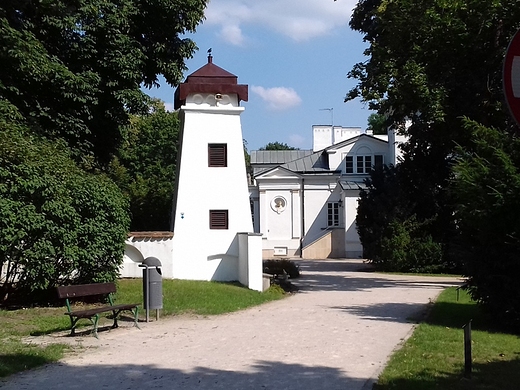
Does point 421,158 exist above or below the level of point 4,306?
above

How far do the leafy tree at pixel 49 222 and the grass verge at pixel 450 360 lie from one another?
23.2 feet

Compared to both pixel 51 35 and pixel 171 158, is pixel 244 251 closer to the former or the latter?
pixel 51 35

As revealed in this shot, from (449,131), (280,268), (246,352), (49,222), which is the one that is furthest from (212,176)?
(246,352)

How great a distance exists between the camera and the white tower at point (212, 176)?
2266cm

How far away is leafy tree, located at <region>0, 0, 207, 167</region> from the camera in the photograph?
1791 centimetres

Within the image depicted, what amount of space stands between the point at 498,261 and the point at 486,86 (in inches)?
383

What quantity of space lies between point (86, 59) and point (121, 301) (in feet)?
24.1

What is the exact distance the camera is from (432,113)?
69.5 ft

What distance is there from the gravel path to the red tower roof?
26.9 ft

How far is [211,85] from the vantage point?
22.8 m

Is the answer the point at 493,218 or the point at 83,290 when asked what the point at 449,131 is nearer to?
the point at 493,218

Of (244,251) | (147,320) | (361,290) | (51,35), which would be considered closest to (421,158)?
(361,290)

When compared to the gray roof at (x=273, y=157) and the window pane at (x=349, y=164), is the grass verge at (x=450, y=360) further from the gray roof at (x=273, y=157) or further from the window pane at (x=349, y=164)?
the gray roof at (x=273, y=157)

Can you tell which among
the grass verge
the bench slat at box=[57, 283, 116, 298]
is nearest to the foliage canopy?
the grass verge
